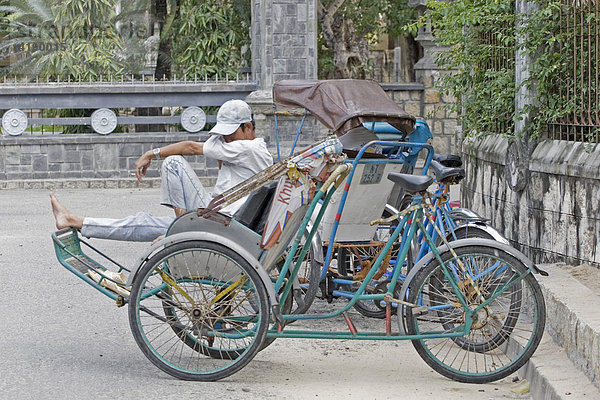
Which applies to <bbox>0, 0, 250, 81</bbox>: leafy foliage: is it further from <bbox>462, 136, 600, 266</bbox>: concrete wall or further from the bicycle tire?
the bicycle tire

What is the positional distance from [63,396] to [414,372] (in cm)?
199

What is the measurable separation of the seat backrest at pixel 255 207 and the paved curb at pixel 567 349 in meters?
1.69

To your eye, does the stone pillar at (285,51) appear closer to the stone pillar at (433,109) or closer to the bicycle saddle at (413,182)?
the stone pillar at (433,109)

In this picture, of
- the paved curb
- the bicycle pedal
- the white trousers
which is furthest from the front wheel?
the paved curb

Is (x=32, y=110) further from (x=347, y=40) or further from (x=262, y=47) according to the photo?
(x=347, y=40)

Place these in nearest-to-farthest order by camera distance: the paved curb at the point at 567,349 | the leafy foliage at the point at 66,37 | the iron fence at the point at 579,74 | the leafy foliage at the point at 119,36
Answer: the paved curb at the point at 567,349 → the iron fence at the point at 579,74 → the leafy foliage at the point at 119,36 → the leafy foliage at the point at 66,37

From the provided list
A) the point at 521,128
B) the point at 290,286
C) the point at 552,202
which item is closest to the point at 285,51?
the point at 521,128

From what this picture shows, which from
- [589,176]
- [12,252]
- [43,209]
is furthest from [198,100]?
[589,176]

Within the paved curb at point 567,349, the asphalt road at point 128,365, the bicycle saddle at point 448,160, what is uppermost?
the bicycle saddle at point 448,160

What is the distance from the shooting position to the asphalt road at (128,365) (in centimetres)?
595

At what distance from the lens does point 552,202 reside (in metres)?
7.96

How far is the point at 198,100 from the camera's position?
66.7 feet

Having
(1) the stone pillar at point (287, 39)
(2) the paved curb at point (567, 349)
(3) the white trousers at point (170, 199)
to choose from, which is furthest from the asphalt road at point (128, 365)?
(1) the stone pillar at point (287, 39)

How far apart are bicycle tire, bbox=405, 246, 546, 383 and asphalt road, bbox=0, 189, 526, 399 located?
0.12 meters
